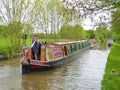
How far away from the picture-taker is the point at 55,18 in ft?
→ 115

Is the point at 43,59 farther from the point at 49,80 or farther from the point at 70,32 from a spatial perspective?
the point at 70,32

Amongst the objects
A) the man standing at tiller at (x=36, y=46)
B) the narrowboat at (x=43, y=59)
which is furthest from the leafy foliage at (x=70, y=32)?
the man standing at tiller at (x=36, y=46)

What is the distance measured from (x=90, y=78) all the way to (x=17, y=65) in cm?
670

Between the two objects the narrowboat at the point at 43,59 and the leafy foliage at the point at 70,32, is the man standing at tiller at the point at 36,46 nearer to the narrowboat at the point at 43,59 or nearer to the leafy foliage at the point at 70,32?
the narrowboat at the point at 43,59

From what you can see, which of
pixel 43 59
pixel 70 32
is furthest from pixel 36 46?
pixel 70 32

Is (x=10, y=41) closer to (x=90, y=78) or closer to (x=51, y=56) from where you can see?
(x=51, y=56)

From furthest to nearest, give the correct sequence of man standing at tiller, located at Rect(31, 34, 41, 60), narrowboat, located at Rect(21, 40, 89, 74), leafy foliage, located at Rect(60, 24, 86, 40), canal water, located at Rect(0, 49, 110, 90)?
leafy foliage, located at Rect(60, 24, 86, 40), man standing at tiller, located at Rect(31, 34, 41, 60), narrowboat, located at Rect(21, 40, 89, 74), canal water, located at Rect(0, 49, 110, 90)

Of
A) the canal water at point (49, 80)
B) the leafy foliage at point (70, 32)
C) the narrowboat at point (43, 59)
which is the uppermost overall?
the leafy foliage at point (70, 32)

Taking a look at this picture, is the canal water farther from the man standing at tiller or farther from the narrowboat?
the man standing at tiller

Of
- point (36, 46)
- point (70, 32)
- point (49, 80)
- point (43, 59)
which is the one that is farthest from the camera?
point (70, 32)

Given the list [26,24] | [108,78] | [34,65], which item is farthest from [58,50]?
[108,78]

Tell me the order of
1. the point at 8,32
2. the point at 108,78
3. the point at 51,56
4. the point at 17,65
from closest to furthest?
the point at 108,78
the point at 51,56
the point at 17,65
the point at 8,32

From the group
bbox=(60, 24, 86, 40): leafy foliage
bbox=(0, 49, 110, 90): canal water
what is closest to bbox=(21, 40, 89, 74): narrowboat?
bbox=(0, 49, 110, 90): canal water

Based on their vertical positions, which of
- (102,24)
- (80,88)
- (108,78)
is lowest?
(80,88)
